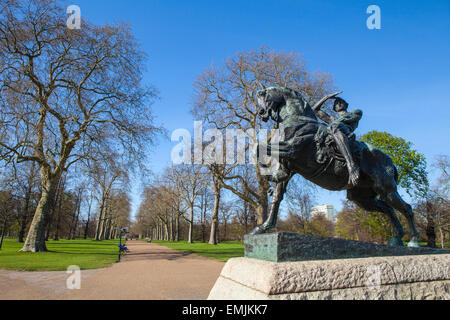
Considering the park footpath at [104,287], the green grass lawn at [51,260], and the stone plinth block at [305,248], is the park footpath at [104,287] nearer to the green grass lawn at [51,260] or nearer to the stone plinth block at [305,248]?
the green grass lawn at [51,260]

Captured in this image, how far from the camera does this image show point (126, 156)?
60.2 ft

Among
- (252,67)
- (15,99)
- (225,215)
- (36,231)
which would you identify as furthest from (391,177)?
(225,215)

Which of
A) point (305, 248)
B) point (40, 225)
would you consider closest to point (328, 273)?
point (305, 248)

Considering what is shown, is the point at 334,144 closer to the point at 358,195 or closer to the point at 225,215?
the point at 358,195

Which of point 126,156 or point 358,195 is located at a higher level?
point 126,156

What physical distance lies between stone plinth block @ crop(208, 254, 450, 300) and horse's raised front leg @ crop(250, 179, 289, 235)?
510 mm

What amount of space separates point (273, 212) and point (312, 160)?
94 cm

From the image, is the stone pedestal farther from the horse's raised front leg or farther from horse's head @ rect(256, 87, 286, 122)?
horse's head @ rect(256, 87, 286, 122)

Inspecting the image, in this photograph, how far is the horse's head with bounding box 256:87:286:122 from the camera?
4188 mm

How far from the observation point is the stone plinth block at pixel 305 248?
3007 millimetres

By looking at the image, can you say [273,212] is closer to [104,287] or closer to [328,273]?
[328,273]

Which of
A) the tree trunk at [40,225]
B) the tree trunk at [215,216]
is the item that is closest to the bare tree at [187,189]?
the tree trunk at [215,216]
